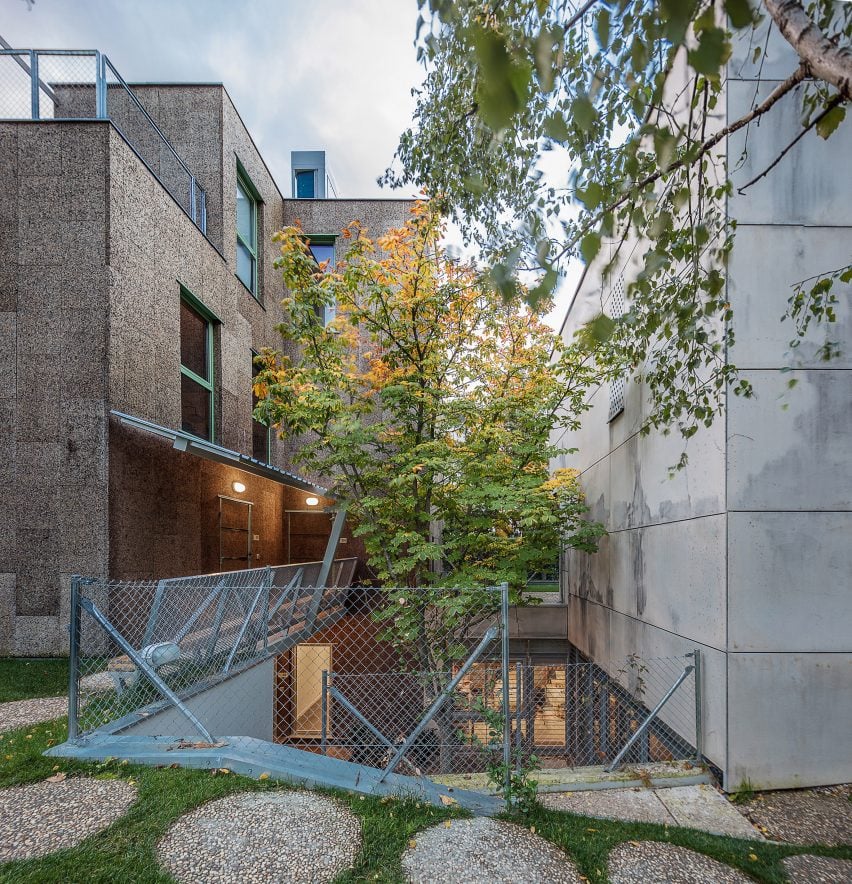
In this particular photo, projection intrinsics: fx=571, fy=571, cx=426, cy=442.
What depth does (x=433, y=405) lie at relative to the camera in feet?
24.7

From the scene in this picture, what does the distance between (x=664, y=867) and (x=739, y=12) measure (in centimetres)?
429

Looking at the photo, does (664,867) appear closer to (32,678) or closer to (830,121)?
(830,121)

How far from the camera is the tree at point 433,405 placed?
7441 millimetres

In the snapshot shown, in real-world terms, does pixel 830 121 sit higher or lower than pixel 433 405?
higher

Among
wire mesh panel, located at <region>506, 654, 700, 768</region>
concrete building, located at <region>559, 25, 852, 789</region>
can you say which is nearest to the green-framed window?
wire mesh panel, located at <region>506, 654, 700, 768</region>

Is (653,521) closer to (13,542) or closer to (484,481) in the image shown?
(484,481)

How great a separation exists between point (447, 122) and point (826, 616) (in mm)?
5413

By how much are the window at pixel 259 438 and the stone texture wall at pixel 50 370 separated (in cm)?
568

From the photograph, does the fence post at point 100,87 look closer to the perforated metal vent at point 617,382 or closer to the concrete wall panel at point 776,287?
the perforated metal vent at point 617,382

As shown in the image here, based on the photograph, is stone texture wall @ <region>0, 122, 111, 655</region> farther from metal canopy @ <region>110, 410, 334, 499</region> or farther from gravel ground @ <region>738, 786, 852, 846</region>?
gravel ground @ <region>738, 786, 852, 846</region>

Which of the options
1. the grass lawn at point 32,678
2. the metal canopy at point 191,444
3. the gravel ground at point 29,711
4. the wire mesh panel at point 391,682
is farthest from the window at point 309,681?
the gravel ground at point 29,711

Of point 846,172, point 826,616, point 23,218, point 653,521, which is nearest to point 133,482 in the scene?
point 23,218

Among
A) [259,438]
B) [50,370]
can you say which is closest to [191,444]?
[50,370]

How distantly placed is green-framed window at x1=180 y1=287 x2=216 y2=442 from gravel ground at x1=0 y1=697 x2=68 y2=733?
16.9 feet
